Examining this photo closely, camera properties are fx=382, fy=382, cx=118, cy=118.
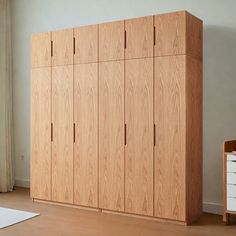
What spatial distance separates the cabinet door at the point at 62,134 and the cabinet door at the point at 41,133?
8cm

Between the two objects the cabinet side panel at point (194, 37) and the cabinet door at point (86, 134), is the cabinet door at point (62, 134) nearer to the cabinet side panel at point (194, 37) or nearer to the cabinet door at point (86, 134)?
the cabinet door at point (86, 134)

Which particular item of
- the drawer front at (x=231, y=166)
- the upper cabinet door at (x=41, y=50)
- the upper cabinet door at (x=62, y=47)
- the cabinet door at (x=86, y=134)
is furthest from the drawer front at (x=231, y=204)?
the upper cabinet door at (x=41, y=50)

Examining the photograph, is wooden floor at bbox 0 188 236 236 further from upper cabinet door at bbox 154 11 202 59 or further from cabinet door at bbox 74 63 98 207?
upper cabinet door at bbox 154 11 202 59

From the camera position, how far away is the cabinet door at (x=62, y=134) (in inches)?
183

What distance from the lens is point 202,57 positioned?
442 centimetres

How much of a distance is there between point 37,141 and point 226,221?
249cm

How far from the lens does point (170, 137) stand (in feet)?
13.2

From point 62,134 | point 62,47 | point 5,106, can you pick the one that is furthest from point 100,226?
point 5,106

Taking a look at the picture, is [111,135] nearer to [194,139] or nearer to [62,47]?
[194,139]

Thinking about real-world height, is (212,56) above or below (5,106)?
above

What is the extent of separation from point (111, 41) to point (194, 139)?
144 cm

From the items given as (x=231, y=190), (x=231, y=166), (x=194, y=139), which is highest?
(x=194, y=139)

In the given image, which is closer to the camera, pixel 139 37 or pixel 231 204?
pixel 231 204

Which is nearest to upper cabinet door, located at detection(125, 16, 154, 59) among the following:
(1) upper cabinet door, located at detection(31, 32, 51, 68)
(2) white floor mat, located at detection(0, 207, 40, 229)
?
(1) upper cabinet door, located at detection(31, 32, 51, 68)
